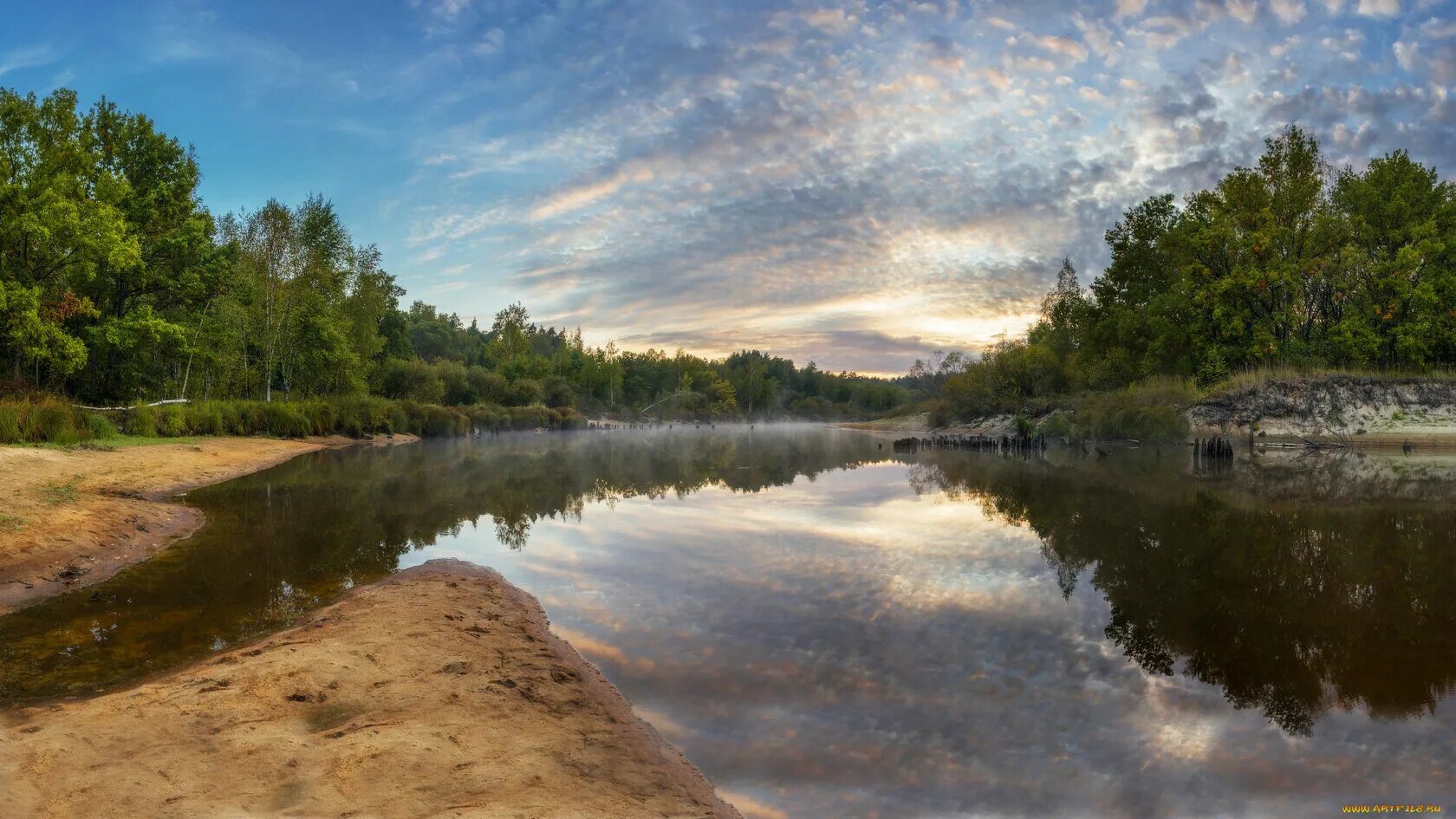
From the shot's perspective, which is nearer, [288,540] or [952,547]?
[952,547]

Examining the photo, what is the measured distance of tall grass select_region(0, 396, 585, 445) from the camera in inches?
720

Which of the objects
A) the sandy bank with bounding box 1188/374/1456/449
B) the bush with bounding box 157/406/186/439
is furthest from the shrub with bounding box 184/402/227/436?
the sandy bank with bounding box 1188/374/1456/449

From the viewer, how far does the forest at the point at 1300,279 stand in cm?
3300

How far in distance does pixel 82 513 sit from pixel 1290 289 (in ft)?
152

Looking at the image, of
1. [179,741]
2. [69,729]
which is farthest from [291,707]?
[69,729]

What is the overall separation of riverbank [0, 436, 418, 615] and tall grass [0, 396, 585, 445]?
6.87 ft

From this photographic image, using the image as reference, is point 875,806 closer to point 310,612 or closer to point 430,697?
point 430,697

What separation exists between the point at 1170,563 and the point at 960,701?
560 cm

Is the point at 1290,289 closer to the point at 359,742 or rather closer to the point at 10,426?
the point at 359,742

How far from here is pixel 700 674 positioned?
5.01 m

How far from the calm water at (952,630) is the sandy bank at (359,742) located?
493mm

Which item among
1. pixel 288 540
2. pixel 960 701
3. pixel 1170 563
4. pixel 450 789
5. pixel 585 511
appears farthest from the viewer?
pixel 585 511

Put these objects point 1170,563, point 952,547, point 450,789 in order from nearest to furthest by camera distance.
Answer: point 450,789 < point 1170,563 < point 952,547

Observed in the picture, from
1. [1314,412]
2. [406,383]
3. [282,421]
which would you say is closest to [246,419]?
[282,421]
